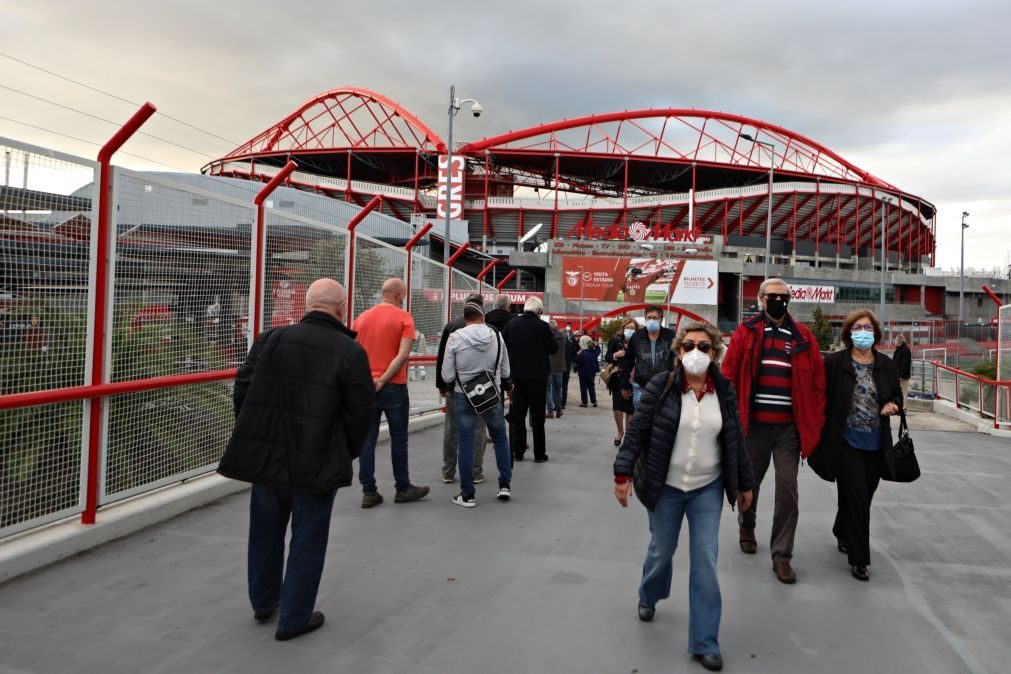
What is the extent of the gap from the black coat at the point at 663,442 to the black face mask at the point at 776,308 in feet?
4.05

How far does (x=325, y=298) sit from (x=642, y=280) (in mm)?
32387

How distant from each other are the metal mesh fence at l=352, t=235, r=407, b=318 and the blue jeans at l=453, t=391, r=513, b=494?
2456 mm

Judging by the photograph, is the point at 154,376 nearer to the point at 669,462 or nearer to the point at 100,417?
the point at 100,417

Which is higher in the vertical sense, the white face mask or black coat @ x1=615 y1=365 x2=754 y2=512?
the white face mask

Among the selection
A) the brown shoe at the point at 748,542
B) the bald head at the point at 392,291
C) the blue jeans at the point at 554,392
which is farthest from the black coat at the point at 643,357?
the blue jeans at the point at 554,392

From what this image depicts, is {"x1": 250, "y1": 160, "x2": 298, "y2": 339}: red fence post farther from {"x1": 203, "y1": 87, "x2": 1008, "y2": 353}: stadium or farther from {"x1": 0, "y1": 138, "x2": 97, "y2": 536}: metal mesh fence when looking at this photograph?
{"x1": 203, "y1": 87, "x2": 1008, "y2": 353}: stadium

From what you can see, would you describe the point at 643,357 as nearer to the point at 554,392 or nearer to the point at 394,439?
the point at 394,439

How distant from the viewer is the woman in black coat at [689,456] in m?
2.89

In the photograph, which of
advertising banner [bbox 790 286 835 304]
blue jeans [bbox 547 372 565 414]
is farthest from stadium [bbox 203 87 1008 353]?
blue jeans [bbox 547 372 565 414]

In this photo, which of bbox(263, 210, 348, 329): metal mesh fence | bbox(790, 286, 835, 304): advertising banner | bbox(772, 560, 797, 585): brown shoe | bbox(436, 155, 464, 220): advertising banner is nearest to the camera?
bbox(772, 560, 797, 585): brown shoe

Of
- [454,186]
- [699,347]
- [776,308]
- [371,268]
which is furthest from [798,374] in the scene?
[454,186]

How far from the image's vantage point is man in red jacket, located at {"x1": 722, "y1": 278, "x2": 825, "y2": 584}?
Result: 12.6 ft

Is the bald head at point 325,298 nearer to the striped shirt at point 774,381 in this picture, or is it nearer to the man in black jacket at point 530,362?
the striped shirt at point 774,381

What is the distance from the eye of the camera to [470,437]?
200 inches
